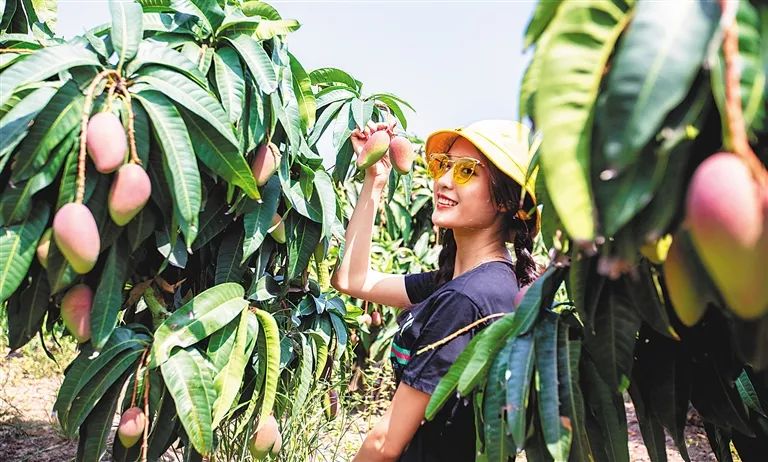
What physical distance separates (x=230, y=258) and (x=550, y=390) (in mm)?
933

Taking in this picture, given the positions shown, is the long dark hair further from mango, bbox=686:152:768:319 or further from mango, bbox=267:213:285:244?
mango, bbox=686:152:768:319

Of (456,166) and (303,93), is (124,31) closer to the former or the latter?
(303,93)

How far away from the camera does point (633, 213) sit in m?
0.68

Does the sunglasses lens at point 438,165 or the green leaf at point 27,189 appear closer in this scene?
the green leaf at point 27,189

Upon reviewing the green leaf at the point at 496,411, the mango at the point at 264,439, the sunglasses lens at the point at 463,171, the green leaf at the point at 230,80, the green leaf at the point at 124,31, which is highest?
the green leaf at the point at 124,31

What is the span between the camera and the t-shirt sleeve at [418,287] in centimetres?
213

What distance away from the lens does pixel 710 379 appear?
119 centimetres

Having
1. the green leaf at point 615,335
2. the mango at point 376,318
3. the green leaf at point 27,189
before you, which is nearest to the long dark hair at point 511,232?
the green leaf at point 615,335

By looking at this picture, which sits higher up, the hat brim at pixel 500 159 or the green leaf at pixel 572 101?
the green leaf at pixel 572 101

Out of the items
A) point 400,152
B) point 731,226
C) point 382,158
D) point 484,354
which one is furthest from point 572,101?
point 382,158

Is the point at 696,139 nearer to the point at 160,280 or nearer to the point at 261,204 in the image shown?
the point at 261,204

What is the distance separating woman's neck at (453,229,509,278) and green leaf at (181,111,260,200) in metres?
0.66

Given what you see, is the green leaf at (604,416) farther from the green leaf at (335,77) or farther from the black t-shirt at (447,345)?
the green leaf at (335,77)

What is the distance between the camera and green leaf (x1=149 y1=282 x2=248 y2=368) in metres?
1.45
